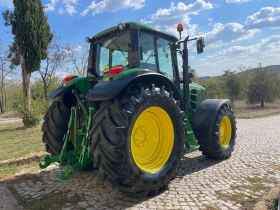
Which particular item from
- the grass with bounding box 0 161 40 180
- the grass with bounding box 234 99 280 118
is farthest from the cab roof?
the grass with bounding box 234 99 280 118

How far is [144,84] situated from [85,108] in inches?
40.3

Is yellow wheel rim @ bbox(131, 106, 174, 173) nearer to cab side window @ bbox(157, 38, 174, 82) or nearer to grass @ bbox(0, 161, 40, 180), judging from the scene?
cab side window @ bbox(157, 38, 174, 82)

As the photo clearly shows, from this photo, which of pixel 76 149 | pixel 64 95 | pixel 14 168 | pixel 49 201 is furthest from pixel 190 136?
pixel 14 168

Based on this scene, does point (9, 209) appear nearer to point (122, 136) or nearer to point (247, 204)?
point (122, 136)

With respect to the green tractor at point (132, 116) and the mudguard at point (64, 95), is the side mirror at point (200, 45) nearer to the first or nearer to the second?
the green tractor at point (132, 116)

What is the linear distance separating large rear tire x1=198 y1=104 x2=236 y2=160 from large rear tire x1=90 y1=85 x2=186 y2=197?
1.35m

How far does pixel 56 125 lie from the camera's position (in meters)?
4.24

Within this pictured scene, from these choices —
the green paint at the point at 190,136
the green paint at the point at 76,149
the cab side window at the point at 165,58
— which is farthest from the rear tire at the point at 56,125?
the green paint at the point at 190,136

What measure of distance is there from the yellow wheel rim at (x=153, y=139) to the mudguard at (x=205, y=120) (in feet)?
4.11

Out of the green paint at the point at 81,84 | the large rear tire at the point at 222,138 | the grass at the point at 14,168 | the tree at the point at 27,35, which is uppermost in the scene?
the tree at the point at 27,35

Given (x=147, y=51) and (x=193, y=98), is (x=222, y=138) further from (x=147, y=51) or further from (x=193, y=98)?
(x=147, y=51)

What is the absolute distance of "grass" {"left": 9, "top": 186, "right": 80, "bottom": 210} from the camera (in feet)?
10.6

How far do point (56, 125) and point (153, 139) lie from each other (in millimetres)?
1714

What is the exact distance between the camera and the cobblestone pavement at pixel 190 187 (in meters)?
3.17
